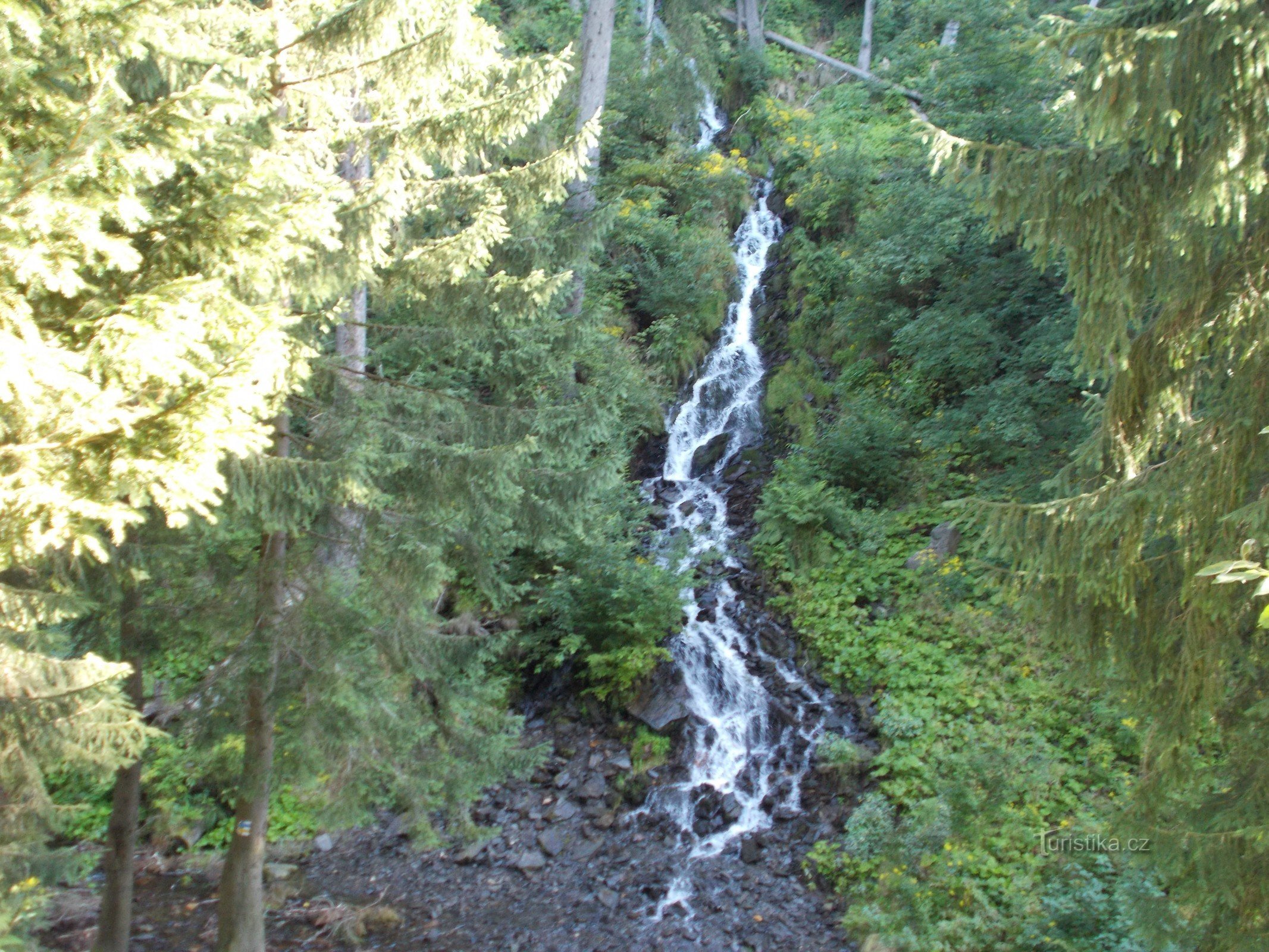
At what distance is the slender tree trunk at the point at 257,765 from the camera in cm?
575

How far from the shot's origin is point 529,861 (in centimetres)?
853

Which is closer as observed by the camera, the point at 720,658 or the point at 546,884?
the point at 546,884

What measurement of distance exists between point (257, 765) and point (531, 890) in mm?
3530

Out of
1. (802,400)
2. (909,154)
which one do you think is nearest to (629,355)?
(802,400)

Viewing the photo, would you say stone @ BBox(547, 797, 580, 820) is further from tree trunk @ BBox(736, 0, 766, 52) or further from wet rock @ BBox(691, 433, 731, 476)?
tree trunk @ BBox(736, 0, 766, 52)

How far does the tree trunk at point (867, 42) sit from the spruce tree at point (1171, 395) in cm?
2241

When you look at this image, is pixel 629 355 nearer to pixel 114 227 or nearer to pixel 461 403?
pixel 461 403

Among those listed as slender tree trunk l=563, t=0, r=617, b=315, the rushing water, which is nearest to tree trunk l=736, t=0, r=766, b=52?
slender tree trunk l=563, t=0, r=617, b=315

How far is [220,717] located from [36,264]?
375cm

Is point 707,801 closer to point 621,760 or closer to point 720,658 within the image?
point 621,760

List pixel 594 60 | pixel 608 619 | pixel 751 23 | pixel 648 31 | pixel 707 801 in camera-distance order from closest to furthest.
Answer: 1. pixel 707 801
2. pixel 608 619
3. pixel 594 60
4. pixel 648 31
5. pixel 751 23

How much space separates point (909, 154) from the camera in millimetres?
14695

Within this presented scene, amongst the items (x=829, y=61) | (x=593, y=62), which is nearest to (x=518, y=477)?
(x=593, y=62)

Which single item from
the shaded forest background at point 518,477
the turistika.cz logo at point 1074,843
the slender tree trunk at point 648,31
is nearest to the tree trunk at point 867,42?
the slender tree trunk at point 648,31
